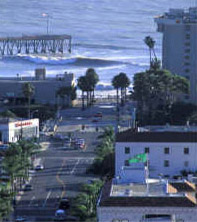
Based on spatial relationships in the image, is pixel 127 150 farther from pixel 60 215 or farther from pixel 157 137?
pixel 60 215

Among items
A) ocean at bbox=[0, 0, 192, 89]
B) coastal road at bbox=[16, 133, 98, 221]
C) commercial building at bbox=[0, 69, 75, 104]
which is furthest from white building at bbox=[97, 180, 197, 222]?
ocean at bbox=[0, 0, 192, 89]

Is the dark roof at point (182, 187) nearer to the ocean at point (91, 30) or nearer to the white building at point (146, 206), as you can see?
the white building at point (146, 206)

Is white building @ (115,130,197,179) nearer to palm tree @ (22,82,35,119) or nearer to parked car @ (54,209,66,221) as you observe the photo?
parked car @ (54,209,66,221)

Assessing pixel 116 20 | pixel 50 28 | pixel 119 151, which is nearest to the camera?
pixel 119 151

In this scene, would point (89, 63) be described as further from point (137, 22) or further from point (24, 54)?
point (137, 22)

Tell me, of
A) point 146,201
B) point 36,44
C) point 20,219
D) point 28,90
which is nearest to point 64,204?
point 20,219

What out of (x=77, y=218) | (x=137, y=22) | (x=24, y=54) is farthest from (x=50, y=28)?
(x=77, y=218)

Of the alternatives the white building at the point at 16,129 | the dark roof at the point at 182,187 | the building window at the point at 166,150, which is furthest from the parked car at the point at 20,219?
the white building at the point at 16,129
